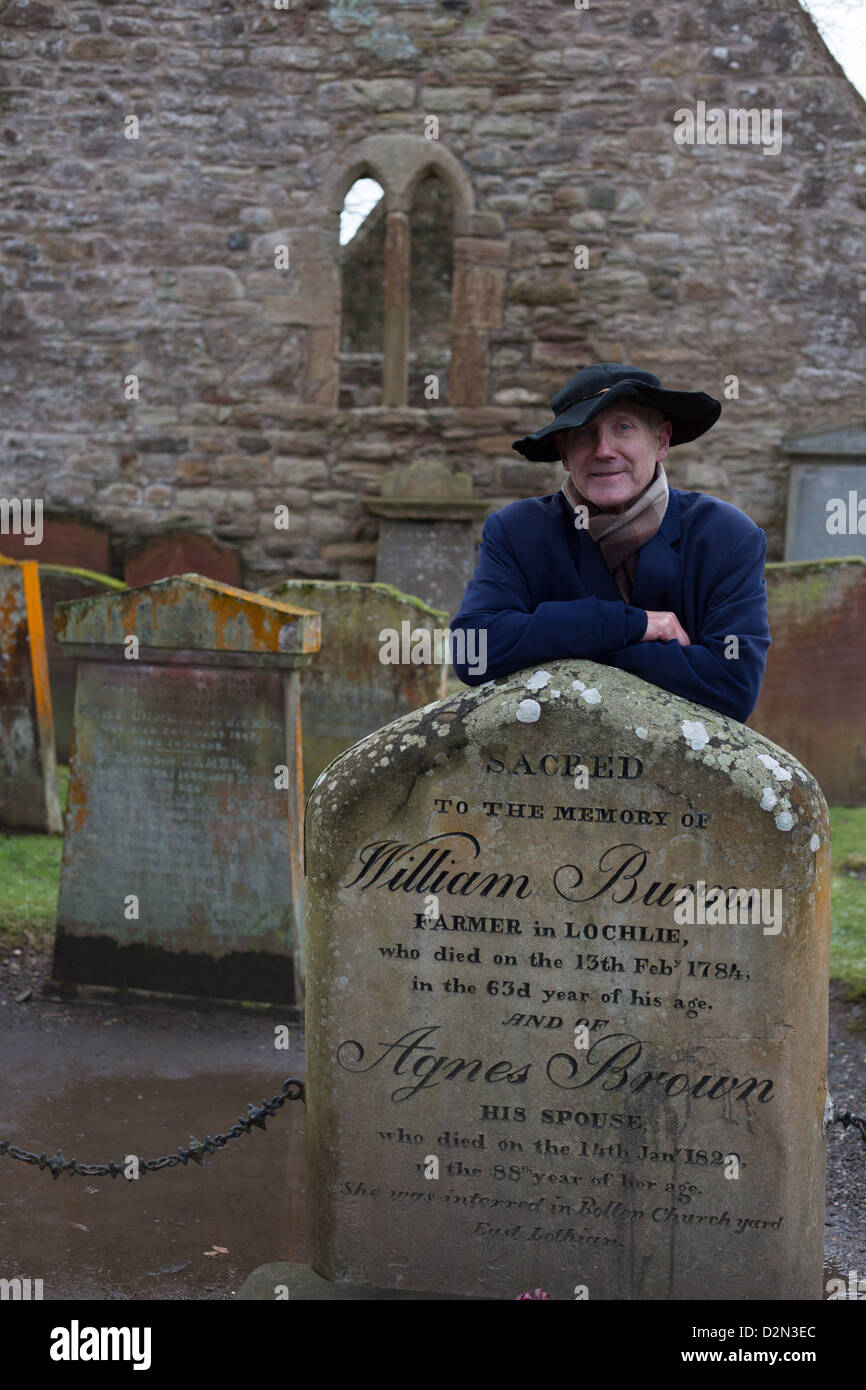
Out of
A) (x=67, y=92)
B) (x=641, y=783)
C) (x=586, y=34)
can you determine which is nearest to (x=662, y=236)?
(x=586, y=34)

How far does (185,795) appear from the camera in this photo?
5.07 m

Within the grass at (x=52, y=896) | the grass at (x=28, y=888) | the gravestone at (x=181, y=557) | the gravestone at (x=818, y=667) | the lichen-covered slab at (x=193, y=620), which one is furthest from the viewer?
the gravestone at (x=181, y=557)

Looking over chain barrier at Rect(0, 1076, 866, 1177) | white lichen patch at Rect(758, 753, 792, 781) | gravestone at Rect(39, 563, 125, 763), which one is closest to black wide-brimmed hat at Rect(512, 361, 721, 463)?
white lichen patch at Rect(758, 753, 792, 781)

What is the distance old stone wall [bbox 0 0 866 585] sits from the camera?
9867 mm

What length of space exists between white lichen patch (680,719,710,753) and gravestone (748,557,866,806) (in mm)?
5060

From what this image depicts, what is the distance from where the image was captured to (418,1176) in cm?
266

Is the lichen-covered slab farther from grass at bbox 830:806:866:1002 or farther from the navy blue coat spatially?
grass at bbox 830:806:866:1002

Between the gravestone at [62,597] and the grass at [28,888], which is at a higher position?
the gravestone at [62,597]

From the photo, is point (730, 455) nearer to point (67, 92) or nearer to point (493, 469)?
point (493, 469)

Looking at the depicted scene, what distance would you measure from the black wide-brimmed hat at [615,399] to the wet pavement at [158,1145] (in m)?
2.10

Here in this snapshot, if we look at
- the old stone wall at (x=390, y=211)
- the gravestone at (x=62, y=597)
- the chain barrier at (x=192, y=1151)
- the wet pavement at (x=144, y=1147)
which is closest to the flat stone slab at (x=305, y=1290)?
the chain barrier at (x=192, y=1151)

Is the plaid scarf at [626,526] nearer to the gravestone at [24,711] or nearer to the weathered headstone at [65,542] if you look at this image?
the gravestone at [24,711]

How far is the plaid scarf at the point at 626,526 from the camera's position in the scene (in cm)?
266

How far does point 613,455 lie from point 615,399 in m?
0.11
